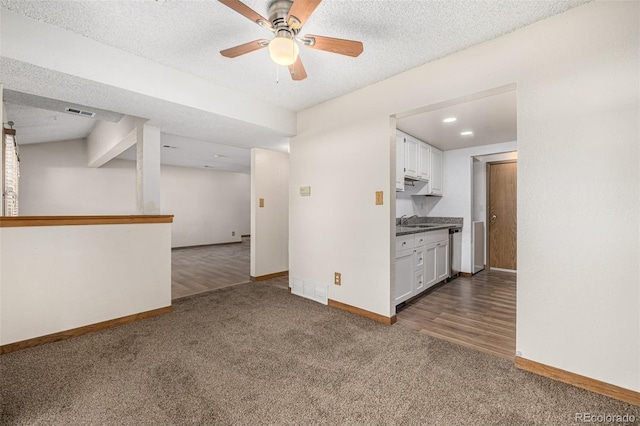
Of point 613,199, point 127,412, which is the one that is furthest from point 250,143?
point 613,199

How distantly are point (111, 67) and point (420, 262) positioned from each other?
12.5ft

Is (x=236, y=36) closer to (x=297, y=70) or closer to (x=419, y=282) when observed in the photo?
(x=297, y=70)

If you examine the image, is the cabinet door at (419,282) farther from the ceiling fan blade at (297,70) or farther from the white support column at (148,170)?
the white support column at (148,170)

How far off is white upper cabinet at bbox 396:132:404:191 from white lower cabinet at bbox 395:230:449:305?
2.35 ft

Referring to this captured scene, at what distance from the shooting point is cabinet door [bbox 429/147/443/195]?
15.5ft

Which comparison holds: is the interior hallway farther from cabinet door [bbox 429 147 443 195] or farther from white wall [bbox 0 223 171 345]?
cabinet door [bbox 429 147 443 195]

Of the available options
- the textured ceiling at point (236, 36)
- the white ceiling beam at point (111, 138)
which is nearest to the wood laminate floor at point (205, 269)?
the white ceiling beam at point (111, 138)

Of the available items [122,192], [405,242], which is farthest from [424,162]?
[122,192]

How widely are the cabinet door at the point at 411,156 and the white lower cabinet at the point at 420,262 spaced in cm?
92

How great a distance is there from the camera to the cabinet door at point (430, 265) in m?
3.72

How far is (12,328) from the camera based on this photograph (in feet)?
7.34

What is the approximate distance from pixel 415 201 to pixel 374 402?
421 centimetres

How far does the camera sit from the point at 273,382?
5.95 ft

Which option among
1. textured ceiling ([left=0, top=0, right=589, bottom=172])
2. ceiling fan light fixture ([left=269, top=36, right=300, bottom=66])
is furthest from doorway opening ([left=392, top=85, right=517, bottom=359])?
ceiling fan light fixture ([left=269, top=36, right=300, bottom=66])
